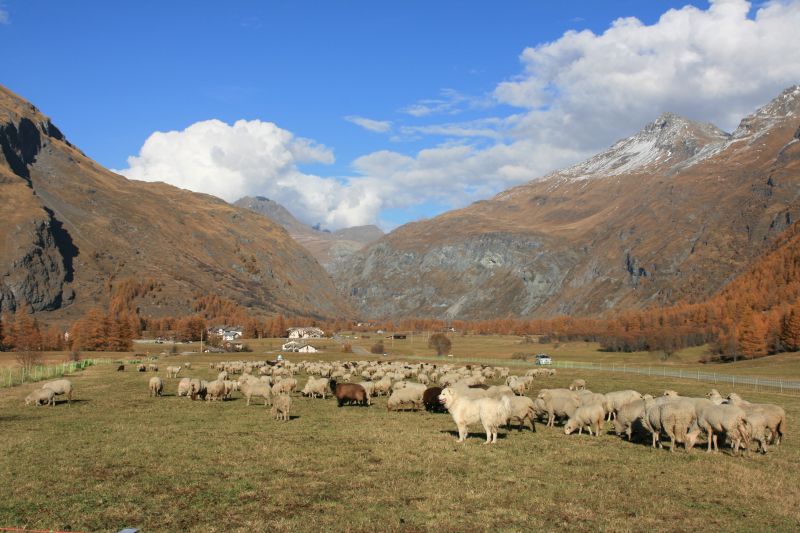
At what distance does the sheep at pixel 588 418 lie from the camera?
89.7 ft

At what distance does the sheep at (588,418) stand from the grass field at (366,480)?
800mm

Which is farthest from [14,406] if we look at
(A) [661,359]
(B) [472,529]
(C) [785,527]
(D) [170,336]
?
(D) [170,336]

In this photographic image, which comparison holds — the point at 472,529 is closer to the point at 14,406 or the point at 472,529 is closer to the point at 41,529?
the point at 41,529

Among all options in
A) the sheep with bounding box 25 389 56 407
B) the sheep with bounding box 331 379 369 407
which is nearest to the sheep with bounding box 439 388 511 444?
the sheep with bounding box 331 379 369 407

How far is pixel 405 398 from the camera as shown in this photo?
37.5m

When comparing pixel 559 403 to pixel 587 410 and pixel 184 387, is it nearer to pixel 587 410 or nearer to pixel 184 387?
pixel 587 410

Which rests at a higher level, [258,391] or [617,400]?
[617,400]

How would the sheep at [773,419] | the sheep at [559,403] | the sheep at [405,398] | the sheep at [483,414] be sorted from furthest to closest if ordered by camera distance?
the sheep at [405,398] → the sheep at [559,403] → the sheep at [483,414] → the sheep at [773,419]

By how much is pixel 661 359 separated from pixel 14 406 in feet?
415

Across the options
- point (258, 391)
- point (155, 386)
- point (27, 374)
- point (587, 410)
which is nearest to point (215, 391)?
point (258, 391)

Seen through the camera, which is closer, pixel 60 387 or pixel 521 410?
pixel 521 410

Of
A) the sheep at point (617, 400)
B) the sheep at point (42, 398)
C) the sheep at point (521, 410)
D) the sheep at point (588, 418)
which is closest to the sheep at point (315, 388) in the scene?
the sheep at point (42, 398)

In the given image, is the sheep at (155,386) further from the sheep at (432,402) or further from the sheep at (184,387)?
the sheep at (432,402)

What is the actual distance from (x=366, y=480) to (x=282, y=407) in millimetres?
14680
